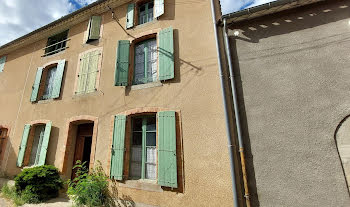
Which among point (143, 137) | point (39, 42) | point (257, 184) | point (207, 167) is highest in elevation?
point (39, 42)

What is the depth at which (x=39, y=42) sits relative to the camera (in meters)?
8.28

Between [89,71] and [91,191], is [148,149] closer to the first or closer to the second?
[91,191]

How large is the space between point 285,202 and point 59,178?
619cm

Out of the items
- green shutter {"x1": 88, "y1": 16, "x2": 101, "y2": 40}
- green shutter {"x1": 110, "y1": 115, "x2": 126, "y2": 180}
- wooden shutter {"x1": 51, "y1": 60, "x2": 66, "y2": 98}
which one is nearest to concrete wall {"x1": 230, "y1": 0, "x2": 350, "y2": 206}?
green shutter {"x1": 110, "y1": 115, "x2": 126, "y2": 180}

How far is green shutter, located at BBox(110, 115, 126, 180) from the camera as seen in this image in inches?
174

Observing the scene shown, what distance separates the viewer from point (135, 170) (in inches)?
178

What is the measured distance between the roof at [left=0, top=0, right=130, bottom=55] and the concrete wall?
18.4 ft

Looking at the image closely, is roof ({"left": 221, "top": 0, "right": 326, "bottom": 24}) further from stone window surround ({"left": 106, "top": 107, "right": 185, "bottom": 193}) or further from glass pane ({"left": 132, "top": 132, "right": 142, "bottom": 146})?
glass pane ({"left": 132, "top": 132, "right": 142, "bottom": 146})

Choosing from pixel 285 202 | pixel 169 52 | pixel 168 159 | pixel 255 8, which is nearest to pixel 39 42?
pixel 169 52

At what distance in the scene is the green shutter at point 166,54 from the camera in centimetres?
465

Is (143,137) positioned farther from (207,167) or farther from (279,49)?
(279,49)

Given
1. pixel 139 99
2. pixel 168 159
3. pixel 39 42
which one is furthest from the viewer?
pixel 39 42

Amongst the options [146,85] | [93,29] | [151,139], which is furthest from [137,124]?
[93,29]

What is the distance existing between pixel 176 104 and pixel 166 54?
1.57 metres
